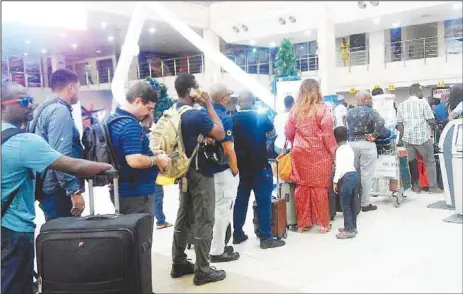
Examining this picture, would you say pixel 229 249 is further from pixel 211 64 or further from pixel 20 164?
pixel 211 64

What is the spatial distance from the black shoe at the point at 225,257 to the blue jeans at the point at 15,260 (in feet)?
4.06

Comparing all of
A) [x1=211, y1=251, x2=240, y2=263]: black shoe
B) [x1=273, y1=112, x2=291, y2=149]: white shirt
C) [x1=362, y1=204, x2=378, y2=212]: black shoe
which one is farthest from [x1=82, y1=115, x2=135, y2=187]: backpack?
[x1=362, y1=204, x2=378, y2=212]: black shoe

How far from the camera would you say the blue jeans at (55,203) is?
7.50 ft

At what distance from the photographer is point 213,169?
8.25 ft

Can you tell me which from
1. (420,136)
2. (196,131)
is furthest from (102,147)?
(420,136)

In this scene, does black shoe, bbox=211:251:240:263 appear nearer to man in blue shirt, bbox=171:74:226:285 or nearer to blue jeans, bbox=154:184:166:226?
man in blue shirt, bbox=171:74:226:285

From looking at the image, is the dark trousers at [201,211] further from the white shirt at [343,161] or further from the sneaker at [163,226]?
the sneaker at [163,226]

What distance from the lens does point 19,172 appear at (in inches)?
69.6

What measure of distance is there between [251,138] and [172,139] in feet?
2.75

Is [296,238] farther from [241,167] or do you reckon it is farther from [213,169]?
[213,169]

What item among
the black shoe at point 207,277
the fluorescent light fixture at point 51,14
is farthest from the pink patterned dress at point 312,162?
the fluorescent light fixture at point 51,14

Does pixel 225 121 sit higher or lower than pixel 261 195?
higher

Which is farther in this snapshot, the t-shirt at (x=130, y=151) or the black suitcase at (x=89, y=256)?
the t-shirt at (x=130, y=151)

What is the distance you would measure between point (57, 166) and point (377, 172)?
A: 335 cm
